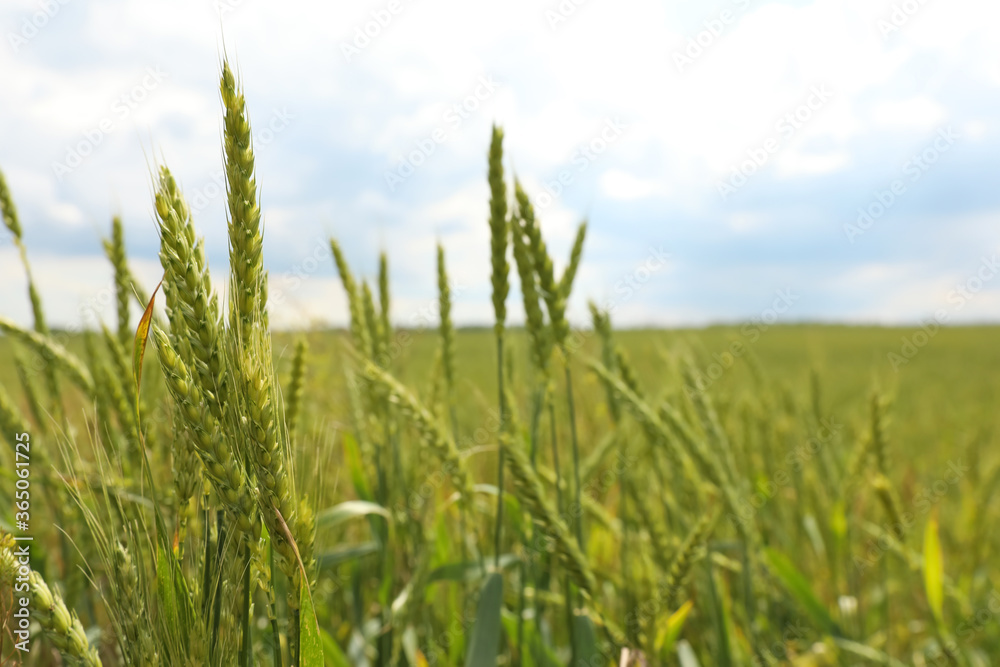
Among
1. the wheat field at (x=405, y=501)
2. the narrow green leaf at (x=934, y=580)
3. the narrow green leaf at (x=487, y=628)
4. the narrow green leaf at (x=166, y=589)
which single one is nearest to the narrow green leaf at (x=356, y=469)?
the wheat field at (x=405, y=501)

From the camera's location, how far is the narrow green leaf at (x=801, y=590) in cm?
168

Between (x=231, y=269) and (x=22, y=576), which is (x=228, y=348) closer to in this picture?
(x=231, y=269)

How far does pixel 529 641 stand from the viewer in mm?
1244

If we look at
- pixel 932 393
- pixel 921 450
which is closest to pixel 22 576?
pixel 921 450

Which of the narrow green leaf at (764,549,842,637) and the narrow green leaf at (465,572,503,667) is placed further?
the narrow green leaf at (764,549,842,637)

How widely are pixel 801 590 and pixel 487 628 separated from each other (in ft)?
3.82

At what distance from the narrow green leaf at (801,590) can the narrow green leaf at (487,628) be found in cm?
99

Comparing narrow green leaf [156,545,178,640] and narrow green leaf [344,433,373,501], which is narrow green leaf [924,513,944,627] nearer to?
narrow green leaf [344,433,373,501]

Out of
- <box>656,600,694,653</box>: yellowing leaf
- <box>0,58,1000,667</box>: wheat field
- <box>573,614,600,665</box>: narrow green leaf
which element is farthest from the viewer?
<box>656,600,694,653</box>: yellowing leaf

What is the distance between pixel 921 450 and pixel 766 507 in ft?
10.9

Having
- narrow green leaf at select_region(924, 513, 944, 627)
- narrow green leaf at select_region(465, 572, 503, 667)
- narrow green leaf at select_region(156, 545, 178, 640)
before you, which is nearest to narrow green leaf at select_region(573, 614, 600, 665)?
narrow green leaf at select_region(465, 572, 503, 667)

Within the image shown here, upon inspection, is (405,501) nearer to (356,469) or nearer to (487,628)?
(356,469)

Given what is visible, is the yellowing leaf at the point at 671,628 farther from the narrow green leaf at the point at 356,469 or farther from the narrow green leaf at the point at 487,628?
the narrow green leaf at the point at 356,469

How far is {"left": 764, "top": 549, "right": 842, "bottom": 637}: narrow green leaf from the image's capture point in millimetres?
1684
